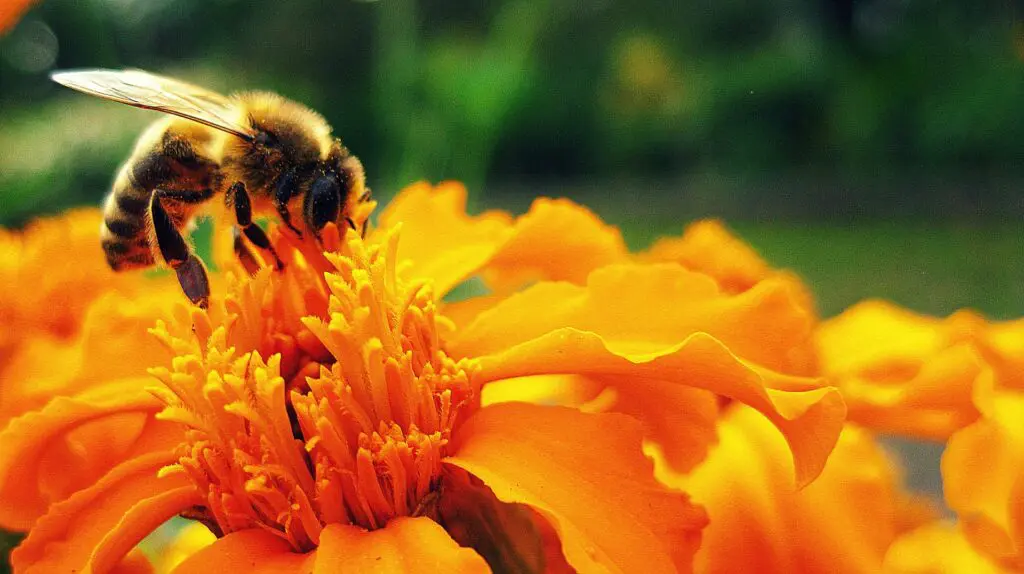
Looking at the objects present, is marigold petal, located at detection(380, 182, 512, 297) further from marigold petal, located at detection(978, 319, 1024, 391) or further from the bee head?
marigold petal, located at detection(978, 319, 1024, 391)

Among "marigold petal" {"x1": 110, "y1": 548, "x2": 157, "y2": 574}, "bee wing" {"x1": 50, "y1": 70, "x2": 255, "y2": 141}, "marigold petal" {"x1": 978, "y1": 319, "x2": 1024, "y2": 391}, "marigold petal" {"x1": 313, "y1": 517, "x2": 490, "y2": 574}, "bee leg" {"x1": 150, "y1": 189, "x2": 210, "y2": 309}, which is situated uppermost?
"bee wing" {"x1": 50, "y1": 70, "x2": 255, "y2": 141}

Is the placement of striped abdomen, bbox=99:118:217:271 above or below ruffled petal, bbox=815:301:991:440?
above

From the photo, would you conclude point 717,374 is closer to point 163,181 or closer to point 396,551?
point 396,551

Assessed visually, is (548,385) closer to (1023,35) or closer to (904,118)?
(1023,35)

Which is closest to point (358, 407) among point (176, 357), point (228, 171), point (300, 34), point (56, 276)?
point (176, 357)

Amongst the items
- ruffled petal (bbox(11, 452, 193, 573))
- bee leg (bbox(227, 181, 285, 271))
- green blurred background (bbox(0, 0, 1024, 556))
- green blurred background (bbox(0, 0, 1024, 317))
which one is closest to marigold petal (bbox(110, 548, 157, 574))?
ruffled petal (bbox(11, 452, 193, 573))

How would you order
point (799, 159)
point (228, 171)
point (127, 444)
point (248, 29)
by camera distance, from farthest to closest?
1. point (248, 29)
2. point (799, 159)
3. point (228, 171)
4. point (127, 444)

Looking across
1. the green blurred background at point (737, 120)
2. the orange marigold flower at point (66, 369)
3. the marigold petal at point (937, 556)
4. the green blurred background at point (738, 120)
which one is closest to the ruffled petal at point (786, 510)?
the marigold petal at point (937, 556)
